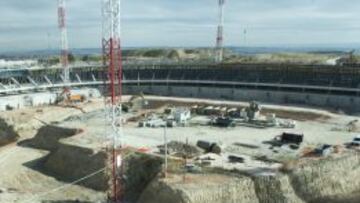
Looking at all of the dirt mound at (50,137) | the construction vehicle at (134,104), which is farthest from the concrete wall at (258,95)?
the dirt mound at (50,137)

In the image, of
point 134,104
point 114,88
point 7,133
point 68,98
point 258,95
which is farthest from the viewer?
point 258,95

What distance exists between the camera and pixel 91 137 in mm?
61812

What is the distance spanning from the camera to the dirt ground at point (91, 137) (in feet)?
170

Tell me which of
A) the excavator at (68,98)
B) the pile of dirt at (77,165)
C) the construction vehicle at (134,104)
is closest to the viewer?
the pile of dirt at (77,165)

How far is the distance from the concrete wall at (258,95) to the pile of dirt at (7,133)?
4005 centimetres

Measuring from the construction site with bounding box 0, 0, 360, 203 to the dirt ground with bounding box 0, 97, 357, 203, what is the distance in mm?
150

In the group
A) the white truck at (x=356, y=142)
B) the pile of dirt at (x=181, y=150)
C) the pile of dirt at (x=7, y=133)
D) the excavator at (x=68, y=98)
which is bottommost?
the pile of dirt at (x=7, y=133)

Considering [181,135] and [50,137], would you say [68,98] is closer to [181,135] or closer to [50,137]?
[50,137]

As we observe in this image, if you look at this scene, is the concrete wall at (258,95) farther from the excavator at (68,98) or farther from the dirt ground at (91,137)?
the excavator at (68,98)

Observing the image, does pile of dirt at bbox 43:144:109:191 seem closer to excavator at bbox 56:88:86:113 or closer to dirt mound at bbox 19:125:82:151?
dirt mound at bbox 19:125:82:151

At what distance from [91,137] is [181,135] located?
11351mm

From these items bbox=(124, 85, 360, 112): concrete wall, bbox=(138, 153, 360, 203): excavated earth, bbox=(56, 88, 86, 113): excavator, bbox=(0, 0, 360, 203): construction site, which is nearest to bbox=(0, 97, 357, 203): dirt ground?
bbox=(0, 0, 360, 203): construction site

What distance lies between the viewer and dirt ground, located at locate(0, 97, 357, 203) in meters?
51.9

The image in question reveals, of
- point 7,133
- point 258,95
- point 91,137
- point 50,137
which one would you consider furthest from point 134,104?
point 91,137
